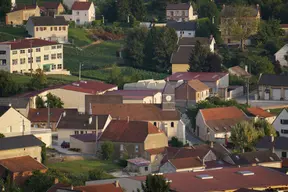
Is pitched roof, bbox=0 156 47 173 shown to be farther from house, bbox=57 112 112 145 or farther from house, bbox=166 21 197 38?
house, bbox=166 21 197 38

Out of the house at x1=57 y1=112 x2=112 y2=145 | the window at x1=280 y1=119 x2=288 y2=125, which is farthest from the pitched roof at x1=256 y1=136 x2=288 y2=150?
the house at x1=57 y1=112 x2=112 y2=145

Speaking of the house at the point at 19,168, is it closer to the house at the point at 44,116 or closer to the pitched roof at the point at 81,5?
the house at the point at 44,116

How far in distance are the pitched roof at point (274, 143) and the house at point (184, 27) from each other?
27.9 m

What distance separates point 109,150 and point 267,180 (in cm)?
992

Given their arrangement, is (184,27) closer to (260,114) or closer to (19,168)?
(260,114)

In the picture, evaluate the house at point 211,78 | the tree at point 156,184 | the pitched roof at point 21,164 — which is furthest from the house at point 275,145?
the tree at point 156,184

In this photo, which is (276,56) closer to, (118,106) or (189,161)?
(118,106)

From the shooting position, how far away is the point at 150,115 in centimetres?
5938

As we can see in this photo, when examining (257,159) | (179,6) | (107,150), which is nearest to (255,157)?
(257,159)

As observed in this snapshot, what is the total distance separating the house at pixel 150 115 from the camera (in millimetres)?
58594

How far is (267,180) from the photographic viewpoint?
1809 inches

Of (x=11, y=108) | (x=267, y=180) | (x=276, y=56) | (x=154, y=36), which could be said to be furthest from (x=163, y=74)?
(x=267, y=180)

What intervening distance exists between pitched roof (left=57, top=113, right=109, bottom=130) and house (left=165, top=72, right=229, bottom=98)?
39.3 feet

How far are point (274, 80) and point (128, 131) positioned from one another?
1482cm
